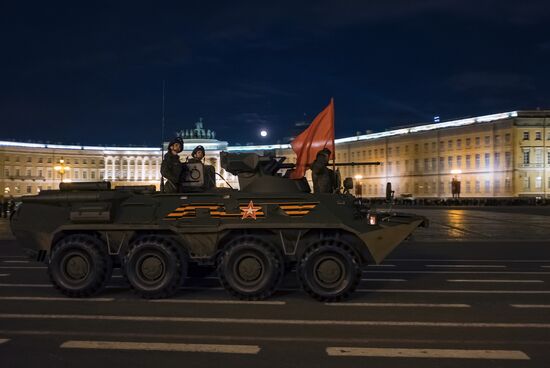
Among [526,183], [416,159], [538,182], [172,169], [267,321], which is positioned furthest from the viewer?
[416,159]

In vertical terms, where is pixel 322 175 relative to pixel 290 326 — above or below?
above

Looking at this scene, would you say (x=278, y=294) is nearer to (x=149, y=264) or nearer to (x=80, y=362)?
(x=149, y=264)

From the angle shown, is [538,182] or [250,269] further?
[538,182]

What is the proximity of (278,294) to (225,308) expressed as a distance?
1388mm

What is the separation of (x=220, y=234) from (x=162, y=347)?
3.09m

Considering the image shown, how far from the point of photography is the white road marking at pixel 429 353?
675 centimetres

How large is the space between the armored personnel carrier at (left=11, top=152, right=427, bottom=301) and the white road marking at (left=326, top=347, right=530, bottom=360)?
2.63 metres

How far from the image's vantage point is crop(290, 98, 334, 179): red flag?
11.3 metres

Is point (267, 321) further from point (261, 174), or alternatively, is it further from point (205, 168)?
point (205, 168)

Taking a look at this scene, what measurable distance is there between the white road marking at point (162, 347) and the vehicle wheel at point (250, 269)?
2.57 meters

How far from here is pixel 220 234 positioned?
10.0 meters

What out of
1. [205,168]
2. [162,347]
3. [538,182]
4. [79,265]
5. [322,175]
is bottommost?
[162,347]

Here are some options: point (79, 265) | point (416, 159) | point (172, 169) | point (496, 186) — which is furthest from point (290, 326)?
point (416, 159)

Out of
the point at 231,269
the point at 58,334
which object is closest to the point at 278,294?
the point at 231,269
